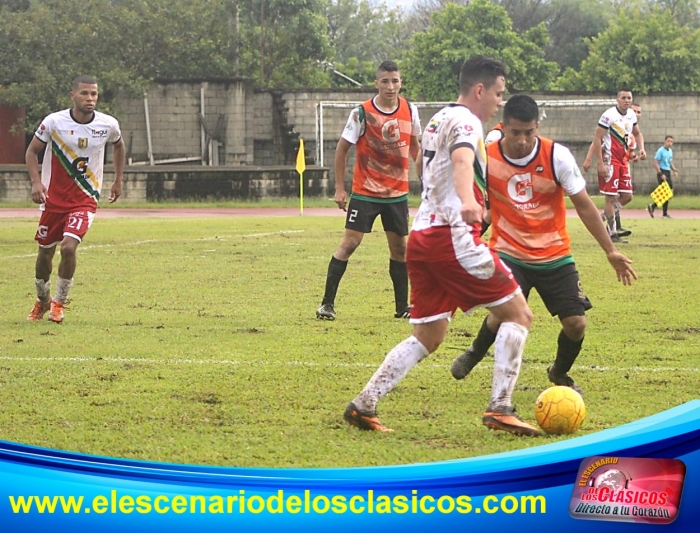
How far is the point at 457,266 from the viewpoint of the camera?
19.2 feet

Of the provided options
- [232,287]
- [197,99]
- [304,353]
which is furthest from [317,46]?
Answer: [304,353]

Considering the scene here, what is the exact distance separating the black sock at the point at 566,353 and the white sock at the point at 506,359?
1.12 metres

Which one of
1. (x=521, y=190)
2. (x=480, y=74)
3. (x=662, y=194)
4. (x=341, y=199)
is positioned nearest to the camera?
(x=480, y=74)

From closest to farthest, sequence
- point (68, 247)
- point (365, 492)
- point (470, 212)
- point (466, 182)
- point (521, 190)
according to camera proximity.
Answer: point (365, 492), point (470, 212), point (466, 182), point (521, 190), point (68, 247)

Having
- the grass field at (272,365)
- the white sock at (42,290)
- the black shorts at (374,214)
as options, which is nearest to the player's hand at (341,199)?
the black shorts at (374,214)

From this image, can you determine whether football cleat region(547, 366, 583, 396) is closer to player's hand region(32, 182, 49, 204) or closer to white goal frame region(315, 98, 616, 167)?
player's hand region(32, 182, 49, 204)

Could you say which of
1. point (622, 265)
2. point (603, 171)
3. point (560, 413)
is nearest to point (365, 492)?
point (560, 413)

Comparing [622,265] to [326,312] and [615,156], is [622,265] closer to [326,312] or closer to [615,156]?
[326,312]

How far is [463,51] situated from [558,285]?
39133mm

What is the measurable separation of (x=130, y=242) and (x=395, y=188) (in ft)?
29.5

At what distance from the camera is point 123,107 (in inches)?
1578

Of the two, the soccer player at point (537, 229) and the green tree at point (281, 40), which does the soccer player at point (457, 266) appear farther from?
the green tree at point (281, 40)

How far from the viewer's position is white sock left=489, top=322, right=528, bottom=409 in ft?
19.5

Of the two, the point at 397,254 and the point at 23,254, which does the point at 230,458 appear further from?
the point at 23,254
